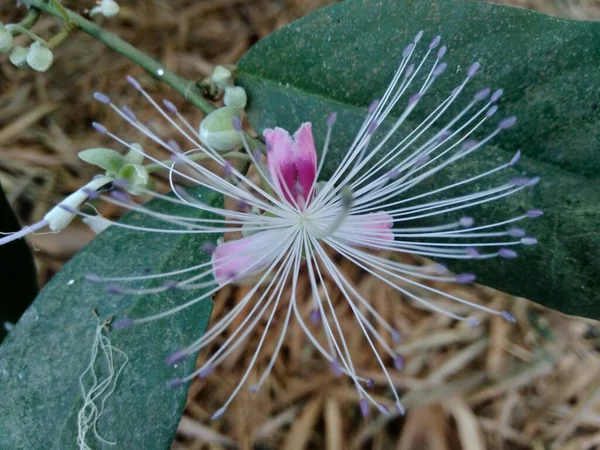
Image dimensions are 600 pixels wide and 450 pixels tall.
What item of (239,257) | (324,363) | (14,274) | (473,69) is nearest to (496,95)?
(473,69)

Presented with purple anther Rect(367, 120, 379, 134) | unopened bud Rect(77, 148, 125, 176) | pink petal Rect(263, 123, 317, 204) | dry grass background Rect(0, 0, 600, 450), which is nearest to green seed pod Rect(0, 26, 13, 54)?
unopened bud Rect(77, 148, 125, 176)

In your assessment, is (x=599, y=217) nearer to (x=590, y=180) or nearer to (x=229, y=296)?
(x=590, y=180)

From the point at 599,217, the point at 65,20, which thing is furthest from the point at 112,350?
the point at 599,217

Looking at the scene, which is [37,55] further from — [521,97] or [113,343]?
[521,97]

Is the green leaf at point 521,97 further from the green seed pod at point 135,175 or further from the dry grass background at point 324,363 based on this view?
the dry grass background at point 324,363

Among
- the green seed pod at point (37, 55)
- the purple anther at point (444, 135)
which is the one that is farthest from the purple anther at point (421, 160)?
the green seed pod at point (37, 55)
